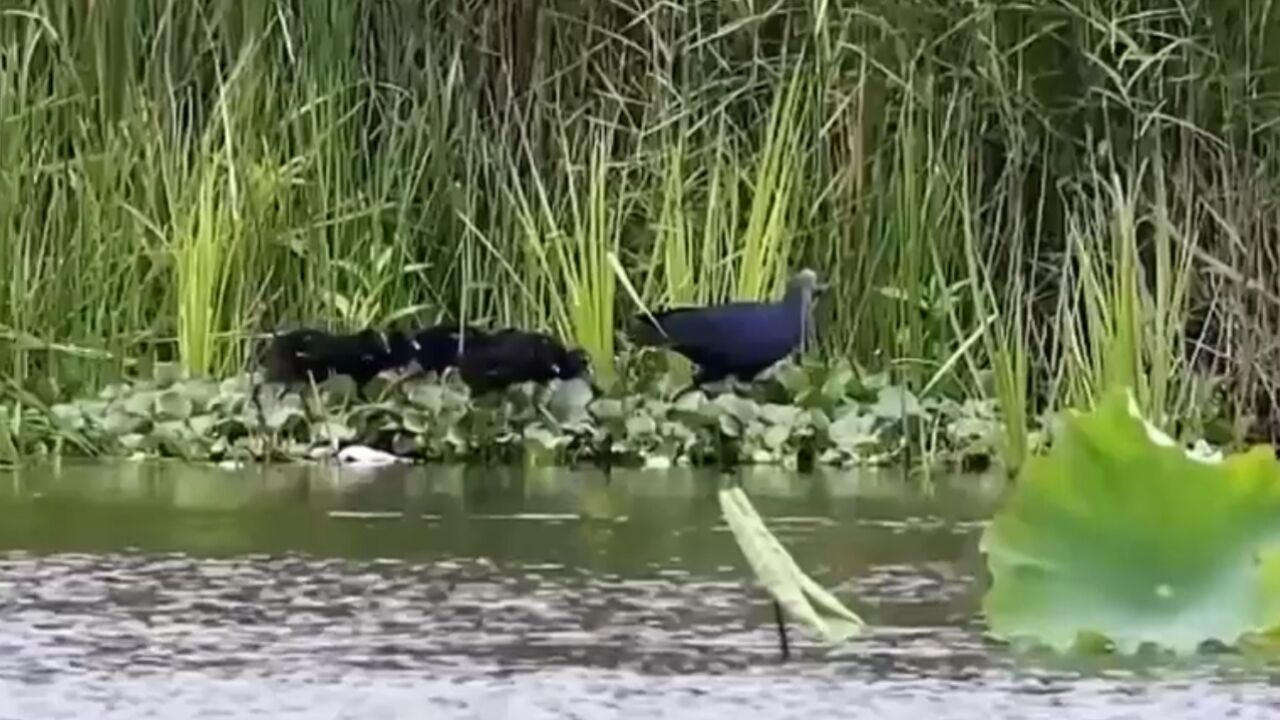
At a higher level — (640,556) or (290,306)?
(290,306)

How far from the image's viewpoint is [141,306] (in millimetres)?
3818

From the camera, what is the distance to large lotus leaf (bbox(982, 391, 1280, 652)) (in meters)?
1.50

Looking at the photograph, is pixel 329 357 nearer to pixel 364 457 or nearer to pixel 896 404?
pixel 364 457

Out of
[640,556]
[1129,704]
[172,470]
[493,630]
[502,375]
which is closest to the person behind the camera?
[1129,704]

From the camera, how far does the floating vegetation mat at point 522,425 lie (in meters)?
3.12

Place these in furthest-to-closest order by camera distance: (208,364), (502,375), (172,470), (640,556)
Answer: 1. (208,364)
2. (502,375)
3. (172,470)
4. (640,556)

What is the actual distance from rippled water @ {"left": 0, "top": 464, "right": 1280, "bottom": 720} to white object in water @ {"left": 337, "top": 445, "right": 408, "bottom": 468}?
65 cm

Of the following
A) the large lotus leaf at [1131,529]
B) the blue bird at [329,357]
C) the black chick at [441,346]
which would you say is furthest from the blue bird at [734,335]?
the large lotus leaf at [1131,529]

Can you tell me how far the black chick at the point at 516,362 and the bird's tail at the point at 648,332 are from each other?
0.11 meters

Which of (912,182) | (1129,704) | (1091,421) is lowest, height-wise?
(1129,704)

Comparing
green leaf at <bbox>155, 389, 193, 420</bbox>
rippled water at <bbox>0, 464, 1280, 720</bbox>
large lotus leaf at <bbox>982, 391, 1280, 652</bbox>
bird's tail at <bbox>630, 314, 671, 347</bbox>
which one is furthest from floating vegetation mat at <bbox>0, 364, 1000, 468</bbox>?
large lotus leaf at <bbox>982, 391, 1280, 652</bbox>

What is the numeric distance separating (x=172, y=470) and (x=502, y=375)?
1.75ft

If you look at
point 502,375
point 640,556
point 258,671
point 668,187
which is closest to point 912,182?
point 668,187

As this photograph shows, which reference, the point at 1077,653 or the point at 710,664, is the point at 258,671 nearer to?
the point at 710,664
